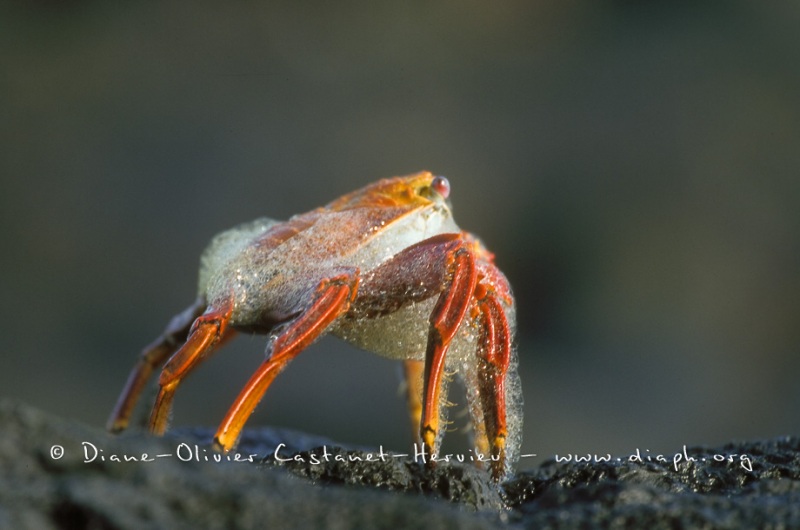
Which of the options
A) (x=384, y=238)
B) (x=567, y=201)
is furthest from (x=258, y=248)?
(x=567, y=201)

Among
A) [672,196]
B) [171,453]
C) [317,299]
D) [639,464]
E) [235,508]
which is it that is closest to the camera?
[235,508]

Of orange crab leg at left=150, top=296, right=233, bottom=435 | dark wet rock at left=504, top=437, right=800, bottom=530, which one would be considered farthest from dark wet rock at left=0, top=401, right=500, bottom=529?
orange crab leg at left=150, top=296, right=233, bottom=435

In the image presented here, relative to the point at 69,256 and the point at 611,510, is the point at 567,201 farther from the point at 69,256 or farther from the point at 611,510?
the point at 611,510

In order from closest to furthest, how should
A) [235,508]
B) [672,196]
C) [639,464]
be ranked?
[235,508] < [639,464] < [672,196]

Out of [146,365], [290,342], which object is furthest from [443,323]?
[146,365]

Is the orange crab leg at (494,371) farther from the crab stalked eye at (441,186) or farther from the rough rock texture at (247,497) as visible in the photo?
the crab stalked eye at (441,186)

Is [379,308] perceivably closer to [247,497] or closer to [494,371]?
[494,371]

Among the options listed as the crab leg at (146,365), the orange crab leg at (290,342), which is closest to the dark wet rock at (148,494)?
the orange crab leg at (290,342)

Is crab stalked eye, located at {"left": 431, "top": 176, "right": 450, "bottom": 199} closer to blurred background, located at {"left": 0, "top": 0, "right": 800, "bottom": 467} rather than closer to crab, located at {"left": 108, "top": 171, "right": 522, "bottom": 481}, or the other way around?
crab, located at {"left": 108, "top": 171, "right": 522, "bottom": 481}

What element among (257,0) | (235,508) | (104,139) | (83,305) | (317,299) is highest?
(257,0)
